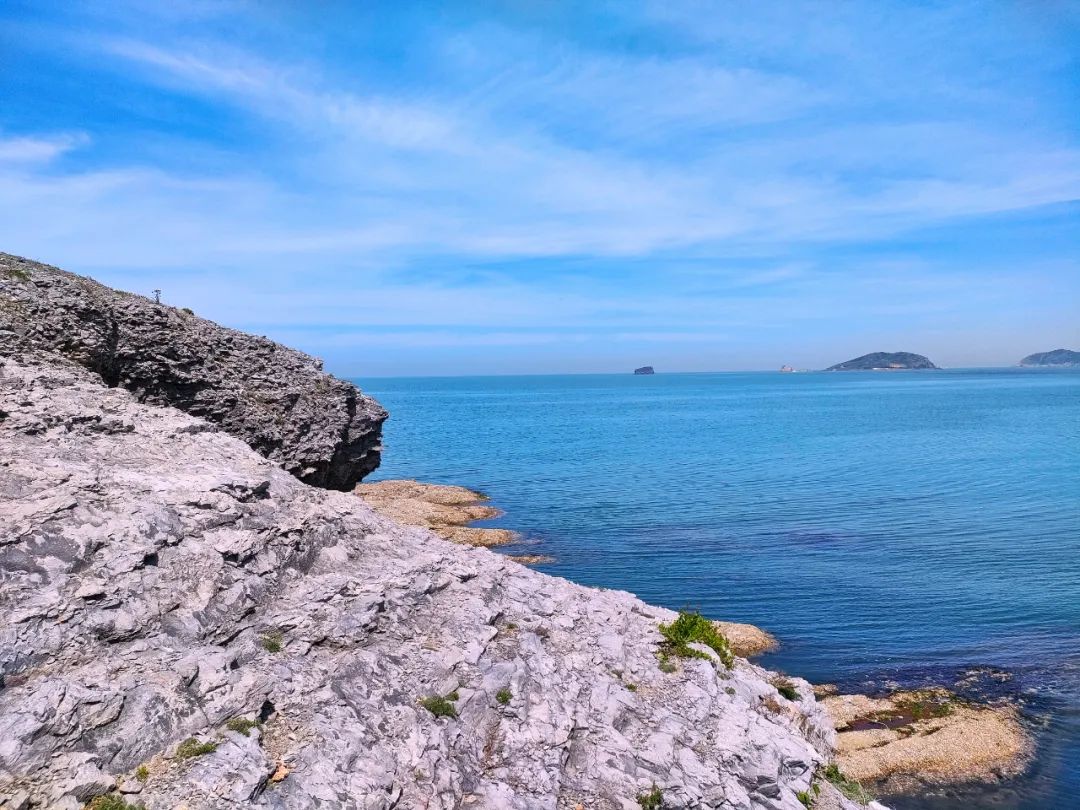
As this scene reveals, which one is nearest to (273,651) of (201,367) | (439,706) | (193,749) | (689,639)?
(193,749)

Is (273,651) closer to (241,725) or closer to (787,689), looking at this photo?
(241,725)

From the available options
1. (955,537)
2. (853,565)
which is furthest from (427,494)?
(955,537)

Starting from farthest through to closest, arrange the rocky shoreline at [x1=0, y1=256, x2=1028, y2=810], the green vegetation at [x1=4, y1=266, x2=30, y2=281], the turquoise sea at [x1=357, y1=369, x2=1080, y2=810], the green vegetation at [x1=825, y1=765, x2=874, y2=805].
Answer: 1. the turquoise sea at [x1=357, y1=369, x2=1080, y2=810]
2. the green vegetation at [x1=4, y1=266, x2=30, y2=281]
3. the green vegetation at [x1=825, y1=765, x2=874, y2=805]
4. the rocky shoreline at [x1=0, y1=256, x2=1028, y2=810]

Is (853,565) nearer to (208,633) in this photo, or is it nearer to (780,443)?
(208,633)

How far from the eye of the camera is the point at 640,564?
150 ft

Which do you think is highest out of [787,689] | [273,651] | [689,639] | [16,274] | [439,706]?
[16,274]

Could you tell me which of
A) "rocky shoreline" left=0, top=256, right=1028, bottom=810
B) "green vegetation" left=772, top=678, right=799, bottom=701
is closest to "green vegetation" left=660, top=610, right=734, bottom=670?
"rocky shoreline" left=0, top=256, right=1028, bottom=810

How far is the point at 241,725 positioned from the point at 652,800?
8258 mm

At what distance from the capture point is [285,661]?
15.0 metres

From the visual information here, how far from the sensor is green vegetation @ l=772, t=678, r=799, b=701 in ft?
74.9

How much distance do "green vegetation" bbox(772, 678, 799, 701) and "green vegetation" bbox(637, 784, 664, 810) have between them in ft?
26.8

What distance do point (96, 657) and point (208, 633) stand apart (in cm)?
203

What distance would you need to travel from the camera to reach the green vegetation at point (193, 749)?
40.5 feet

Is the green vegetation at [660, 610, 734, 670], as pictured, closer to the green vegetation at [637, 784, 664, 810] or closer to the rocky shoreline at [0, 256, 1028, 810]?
the rocky shoreline at [0, 256, 1028, 810]
